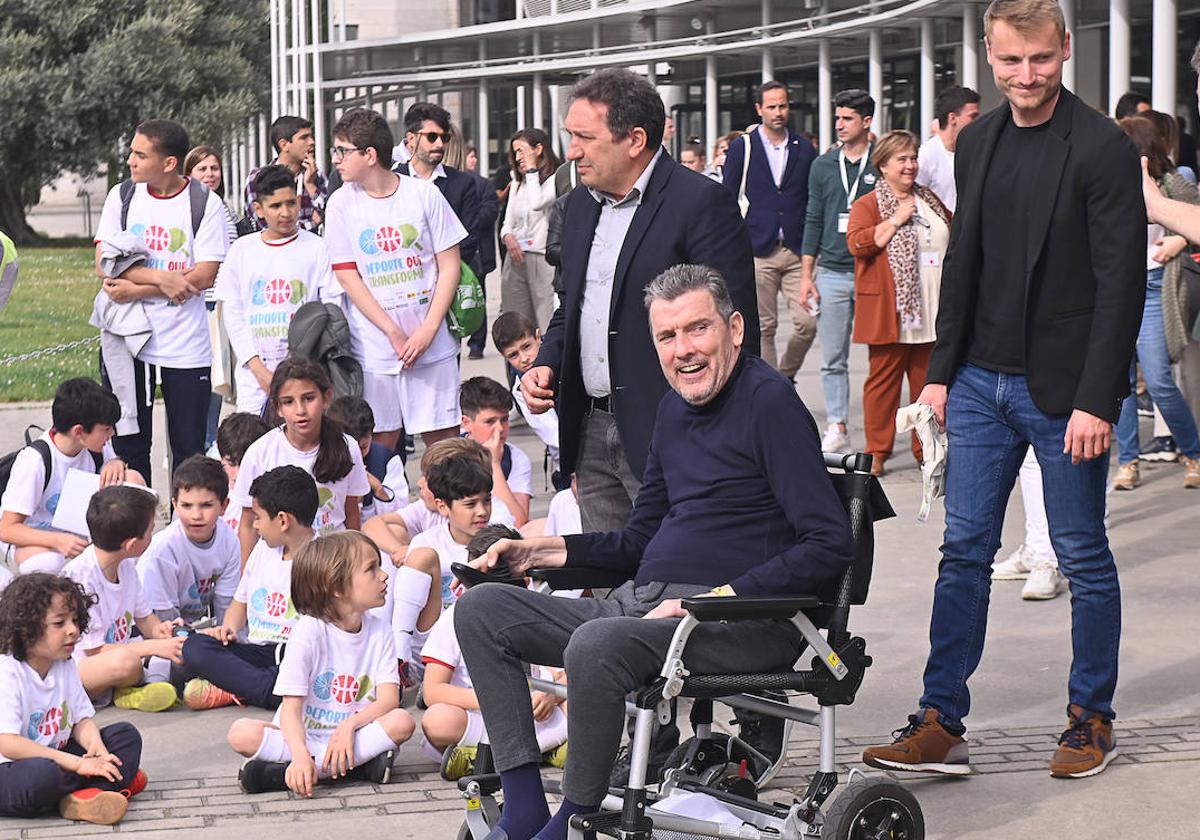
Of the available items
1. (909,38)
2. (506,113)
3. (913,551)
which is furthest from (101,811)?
(506,113)

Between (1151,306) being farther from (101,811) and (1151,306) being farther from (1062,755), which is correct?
(101,811)

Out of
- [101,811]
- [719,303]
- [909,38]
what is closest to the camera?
[719,303]

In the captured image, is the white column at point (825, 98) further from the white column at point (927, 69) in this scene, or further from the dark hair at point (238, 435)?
the dark hair at point (238, 435)

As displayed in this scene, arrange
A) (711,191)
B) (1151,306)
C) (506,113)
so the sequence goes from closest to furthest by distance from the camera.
Result: (711,191), (1151,306), (506,113)

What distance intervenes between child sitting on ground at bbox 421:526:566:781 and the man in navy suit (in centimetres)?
646

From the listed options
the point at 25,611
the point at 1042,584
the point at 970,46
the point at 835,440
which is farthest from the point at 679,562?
the point at 970,46

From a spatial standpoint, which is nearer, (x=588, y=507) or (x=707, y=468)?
(x=707, y=468)

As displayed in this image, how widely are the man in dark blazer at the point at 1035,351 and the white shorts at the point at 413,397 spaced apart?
3.50 m

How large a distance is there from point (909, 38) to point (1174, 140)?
586 inches

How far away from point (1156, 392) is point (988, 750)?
4.49 m

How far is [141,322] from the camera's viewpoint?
862cm

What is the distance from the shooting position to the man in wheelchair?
13.6 feet

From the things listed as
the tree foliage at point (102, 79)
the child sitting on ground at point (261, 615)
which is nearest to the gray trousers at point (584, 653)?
the child sitting on ground at point (261, 615)

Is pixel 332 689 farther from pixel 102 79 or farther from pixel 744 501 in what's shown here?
pixel 102 79
